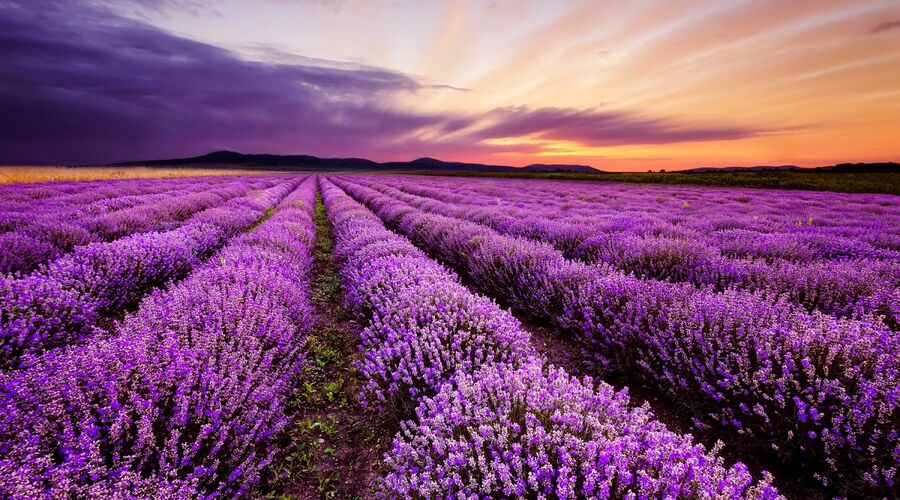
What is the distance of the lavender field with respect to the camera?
1577 mm

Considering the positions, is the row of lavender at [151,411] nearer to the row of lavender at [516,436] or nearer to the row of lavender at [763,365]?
the row of lavender at [516,436]

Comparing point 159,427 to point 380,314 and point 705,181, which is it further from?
point 705,181

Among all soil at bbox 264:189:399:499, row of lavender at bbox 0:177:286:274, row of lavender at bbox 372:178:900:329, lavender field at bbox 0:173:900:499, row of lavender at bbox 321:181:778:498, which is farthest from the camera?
row of lavender at bbox 0:177:286:274

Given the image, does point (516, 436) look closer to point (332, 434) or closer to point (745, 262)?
point (332, 434)

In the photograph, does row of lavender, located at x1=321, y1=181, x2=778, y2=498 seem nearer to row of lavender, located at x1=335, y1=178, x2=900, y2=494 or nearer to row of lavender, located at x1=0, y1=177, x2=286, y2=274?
row of lavender, located at x1=335, y1=178, x2=900, y2=494

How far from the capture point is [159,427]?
1.91 metres

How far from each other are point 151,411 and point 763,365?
364 centimetres

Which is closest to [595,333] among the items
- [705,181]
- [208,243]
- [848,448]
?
[848,448]

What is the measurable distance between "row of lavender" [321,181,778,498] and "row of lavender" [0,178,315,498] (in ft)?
2.72

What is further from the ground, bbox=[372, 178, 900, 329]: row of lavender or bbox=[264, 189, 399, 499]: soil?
bbox=[372, 178, 900, 329]: row of lavender

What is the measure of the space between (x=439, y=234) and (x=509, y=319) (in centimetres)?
490

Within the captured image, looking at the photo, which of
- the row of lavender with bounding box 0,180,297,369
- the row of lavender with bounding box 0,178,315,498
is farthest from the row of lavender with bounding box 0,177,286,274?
the row of lavender with bounding box 0,178,315,498

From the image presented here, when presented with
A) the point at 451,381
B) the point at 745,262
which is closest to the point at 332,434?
the point at 451,381

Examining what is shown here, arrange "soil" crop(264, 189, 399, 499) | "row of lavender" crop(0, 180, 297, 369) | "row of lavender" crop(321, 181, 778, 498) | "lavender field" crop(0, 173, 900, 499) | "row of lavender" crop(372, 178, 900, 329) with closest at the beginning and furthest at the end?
"row of lavender" crop(321, 181, 778, 498)
"lavender field" crop(0, 173, 900, 499)
"soil" crop(264, 189, 399, 499)
"row of lavender" crop(0, 180, 297, 369)
"row of lavender" crop(372, 178, 900, 329)
